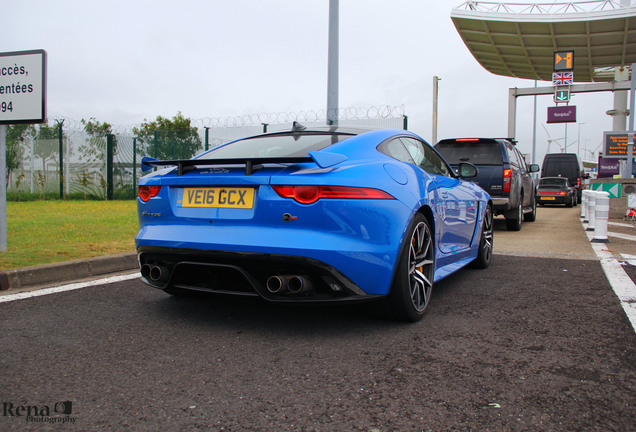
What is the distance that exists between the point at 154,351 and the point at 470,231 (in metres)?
3.26

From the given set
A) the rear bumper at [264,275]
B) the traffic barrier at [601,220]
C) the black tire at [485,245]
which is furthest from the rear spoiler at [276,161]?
the traffic barrier at [601,220]

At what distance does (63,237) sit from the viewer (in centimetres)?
709

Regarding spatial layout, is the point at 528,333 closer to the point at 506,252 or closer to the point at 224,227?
the point at 224,227

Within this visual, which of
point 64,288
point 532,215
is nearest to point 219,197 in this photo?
point 64,288

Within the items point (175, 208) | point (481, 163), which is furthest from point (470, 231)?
point (481, 163)

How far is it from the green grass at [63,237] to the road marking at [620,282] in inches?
193

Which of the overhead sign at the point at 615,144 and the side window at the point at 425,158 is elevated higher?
the overhead sign at the point at 615,144

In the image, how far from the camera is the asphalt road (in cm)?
213

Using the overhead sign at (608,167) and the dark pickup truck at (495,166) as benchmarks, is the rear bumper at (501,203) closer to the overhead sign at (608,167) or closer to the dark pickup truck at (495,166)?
the dark pickup truck at (495,166)

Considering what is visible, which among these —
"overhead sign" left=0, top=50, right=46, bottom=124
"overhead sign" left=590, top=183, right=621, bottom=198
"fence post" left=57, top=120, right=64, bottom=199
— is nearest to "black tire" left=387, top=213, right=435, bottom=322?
"overhead sign" left=0, top=50, right=46, bottom=124

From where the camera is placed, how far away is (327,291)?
10.1 feet

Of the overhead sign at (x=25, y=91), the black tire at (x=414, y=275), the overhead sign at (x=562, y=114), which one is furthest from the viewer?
the overhead sign at (x=562, y=114)

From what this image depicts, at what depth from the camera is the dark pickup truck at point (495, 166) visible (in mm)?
9977

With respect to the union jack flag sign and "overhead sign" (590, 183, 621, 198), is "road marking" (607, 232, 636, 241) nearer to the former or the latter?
"overhead sign" (590, 183, 621, 198)
